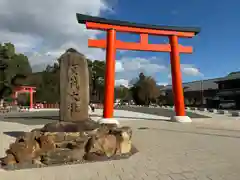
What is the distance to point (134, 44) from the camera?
56.0 ft

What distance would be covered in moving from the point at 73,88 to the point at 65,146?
6.89 ft

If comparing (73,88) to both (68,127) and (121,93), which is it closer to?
(68,127)

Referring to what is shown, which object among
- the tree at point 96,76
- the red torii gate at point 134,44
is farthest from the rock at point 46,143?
the tree at point 96,76

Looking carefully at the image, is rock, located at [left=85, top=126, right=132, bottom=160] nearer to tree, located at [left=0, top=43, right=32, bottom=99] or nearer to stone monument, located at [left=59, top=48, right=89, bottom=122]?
stone monument, located at [left=59, top=48, right=89, bottom=122]

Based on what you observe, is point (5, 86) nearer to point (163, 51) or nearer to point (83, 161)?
point (163, 51)

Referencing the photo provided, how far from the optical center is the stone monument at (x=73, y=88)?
26.6ft

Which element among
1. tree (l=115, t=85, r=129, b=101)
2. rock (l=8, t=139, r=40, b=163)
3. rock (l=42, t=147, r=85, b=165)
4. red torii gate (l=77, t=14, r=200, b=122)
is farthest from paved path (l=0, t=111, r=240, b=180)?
tree (l=115, t=85, r=129, b=101)

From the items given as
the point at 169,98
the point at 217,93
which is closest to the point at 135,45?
the point at 217,93

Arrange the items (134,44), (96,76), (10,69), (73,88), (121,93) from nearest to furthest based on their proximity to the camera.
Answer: (73,88) → (134,44) → (10,69) → (96,76) → (121,93)

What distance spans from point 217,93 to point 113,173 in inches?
1880

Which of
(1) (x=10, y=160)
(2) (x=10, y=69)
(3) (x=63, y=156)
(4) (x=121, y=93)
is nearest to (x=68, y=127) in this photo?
(3) (x=63, y=156)

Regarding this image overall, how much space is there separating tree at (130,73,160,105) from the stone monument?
178 ft

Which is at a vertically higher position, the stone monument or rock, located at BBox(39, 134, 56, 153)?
the stone monument

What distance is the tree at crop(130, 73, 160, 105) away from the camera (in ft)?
205
